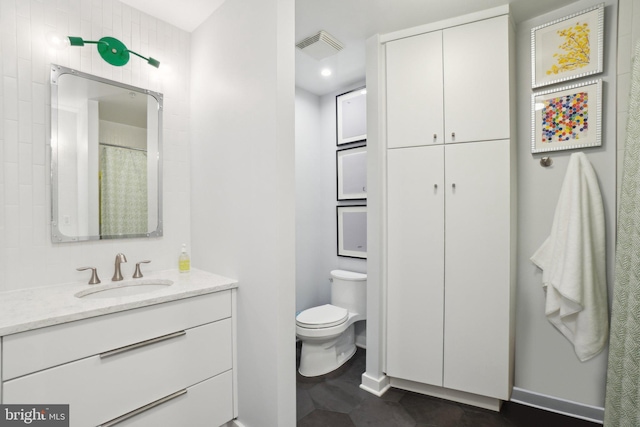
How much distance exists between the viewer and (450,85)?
1.86 metres

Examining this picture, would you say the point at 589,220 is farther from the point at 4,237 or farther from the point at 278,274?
the point at 4,237

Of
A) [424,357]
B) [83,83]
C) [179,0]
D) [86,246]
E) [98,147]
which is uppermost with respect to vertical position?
[179,0]

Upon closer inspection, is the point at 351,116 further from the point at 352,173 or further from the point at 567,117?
the point at 567,117

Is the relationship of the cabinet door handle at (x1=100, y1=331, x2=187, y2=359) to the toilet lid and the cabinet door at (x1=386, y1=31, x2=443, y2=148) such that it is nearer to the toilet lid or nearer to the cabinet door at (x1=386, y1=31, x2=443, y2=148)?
the toilet lid

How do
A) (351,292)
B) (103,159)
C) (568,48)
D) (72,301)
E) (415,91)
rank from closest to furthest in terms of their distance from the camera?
(72,301)
(103,159)
(568,48)
(415,91)
(351,292)

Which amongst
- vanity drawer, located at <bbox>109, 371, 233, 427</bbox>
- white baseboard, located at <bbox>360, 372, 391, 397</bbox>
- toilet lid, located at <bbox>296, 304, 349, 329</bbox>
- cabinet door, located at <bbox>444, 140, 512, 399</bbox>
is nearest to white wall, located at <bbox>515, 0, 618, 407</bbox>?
cabinet door, located at <bbox>444, 140, 512, 399</bbox>

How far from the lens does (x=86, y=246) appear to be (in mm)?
1579

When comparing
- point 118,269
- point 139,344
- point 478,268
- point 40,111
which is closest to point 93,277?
point 118,269

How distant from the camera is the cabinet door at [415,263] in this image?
1.91 metres

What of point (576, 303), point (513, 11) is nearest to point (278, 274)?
point (576, 303)

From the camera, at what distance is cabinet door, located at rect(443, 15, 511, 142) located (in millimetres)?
1726

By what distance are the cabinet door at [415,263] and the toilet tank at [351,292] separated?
48 cm

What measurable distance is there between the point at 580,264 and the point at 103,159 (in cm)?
273

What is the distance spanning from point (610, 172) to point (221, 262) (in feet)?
7.60
